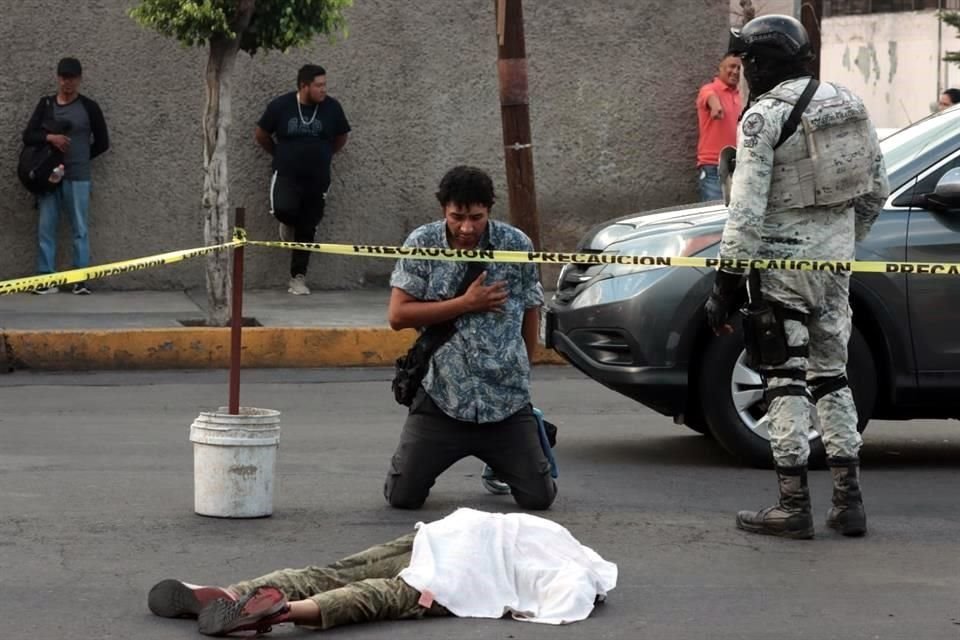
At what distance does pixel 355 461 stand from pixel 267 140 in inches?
262

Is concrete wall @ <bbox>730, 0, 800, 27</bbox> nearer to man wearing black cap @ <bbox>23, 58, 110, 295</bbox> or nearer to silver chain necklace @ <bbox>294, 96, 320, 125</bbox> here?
silver chain necklace @ <bbox>294, 96, 320, 125</bbox>

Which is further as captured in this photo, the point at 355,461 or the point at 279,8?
the point at 279,8

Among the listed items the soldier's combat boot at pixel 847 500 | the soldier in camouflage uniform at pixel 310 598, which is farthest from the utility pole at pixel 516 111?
the soldier in camouflage uniform at pixel 310 598

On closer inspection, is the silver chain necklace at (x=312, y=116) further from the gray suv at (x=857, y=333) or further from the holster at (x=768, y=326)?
the holster at (x=768, y=326)

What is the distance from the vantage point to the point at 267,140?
48.3 feet

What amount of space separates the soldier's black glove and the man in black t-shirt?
26.2ft

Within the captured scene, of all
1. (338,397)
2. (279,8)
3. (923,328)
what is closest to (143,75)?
(279,8)

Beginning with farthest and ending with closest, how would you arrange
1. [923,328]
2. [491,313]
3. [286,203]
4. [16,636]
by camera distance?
[286,203] < [923,328] < [491,313] < [16,636]

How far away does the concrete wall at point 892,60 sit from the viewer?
3562cm

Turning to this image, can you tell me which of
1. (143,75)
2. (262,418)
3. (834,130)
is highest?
(143,75)

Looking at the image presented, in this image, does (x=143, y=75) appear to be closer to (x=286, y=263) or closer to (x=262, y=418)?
(x=286, y=263)

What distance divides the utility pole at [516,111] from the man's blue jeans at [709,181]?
9.62 ft

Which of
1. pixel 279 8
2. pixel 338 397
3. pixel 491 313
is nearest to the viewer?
pixel 491 313

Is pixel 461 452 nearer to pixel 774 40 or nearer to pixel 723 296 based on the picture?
pixel 723 296
